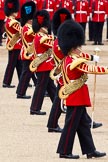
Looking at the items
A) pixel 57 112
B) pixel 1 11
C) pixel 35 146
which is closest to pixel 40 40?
pixel 57 112

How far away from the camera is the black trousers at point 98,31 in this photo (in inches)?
1009

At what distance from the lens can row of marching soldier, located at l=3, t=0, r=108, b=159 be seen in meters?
10.6

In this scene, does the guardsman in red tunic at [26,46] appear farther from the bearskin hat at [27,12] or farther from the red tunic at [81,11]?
the red tunic at [81,11]

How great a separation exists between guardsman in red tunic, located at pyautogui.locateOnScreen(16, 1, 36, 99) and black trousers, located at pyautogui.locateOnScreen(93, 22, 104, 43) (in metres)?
9.87

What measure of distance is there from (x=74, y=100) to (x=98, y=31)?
15385mm

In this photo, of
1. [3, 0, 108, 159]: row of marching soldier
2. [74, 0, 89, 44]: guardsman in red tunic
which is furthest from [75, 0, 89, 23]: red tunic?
[3, 0, 108, 159]: row of marching soldier

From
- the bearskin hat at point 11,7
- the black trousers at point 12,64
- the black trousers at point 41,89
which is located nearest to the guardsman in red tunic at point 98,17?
the bearskin hat at point 11,7

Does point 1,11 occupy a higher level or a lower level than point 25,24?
lower

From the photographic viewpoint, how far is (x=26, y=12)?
1544 cm

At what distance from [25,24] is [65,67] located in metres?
4.69

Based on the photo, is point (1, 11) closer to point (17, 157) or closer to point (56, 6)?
point (56, 6)

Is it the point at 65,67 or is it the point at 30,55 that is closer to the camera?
the point at 65,67

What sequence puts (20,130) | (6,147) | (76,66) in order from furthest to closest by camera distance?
(20,130), (6,147), (76,66)

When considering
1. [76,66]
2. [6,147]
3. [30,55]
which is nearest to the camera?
[76,66]
